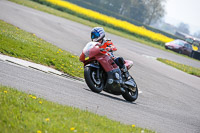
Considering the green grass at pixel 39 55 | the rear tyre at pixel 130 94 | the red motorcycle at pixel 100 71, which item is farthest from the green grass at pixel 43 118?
the green grass at pixel 39 55

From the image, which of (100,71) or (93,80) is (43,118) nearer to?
(93,80)

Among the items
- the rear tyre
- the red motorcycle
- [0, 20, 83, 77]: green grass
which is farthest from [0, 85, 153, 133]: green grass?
[0, 20, 83, 77]: green grass

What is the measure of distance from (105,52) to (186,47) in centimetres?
3207

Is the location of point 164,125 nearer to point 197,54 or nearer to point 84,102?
point 84,102

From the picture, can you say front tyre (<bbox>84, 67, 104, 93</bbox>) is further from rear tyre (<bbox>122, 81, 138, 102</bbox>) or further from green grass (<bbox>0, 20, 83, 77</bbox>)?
green grass (<bbox>0, 20, 83, 77</bbox>)

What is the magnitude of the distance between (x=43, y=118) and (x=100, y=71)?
3.87 meters

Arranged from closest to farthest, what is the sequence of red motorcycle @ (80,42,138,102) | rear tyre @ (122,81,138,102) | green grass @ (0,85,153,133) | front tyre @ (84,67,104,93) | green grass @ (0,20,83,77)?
green grass @ (0,85,153,133) → front tyre @ (84,67,104,93) → red motorcycle @ (80,42,138,102) → rear tyre @ (122,81,138,102) → green grass @ (0,20,83,77)

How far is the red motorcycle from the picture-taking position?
345 inches

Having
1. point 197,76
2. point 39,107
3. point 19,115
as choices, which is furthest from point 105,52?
point 197,76

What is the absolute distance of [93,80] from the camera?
880 centimetres

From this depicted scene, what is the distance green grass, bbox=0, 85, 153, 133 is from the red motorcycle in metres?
2.27

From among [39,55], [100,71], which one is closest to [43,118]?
[100,71]

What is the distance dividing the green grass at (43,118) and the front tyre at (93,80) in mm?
2131

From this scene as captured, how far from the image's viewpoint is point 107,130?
225 inches
